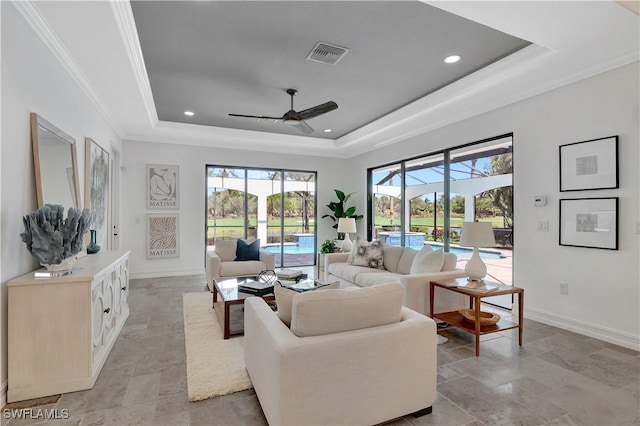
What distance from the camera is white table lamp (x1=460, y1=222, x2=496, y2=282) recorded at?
10.5 feet

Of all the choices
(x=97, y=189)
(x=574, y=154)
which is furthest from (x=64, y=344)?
(x=574, y=154)

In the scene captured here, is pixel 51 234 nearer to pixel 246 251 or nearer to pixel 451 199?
pixel 246 251

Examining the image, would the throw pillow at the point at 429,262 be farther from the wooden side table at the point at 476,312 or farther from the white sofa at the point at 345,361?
the white sofa at the point at 345,361

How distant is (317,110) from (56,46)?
252 cm

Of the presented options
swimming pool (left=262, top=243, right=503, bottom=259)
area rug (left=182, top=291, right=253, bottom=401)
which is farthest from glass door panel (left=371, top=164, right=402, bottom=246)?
area rug (left=182, top=291, right=253, bottom=401)

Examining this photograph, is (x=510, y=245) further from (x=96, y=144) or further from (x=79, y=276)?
(x=96, y=144)

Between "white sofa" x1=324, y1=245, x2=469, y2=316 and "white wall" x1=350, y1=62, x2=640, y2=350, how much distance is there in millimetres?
953

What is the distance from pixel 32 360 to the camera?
218 centimetres

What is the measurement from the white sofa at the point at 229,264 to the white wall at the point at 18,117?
243cm

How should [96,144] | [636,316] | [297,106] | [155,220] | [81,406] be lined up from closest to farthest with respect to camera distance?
[81,406] < [636,316] < [96,144] < [297,106] < [155,220]

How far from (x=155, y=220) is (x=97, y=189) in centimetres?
220

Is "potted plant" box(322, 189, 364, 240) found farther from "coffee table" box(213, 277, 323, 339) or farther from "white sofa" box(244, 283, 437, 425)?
"white sofa" box(244, 283, 437, 425)

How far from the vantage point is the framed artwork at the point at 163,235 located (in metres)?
6.27

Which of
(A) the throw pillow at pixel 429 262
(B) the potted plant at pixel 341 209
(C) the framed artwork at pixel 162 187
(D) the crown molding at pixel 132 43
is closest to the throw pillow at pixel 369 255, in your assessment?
(A) the throw pillow at pixel 429 262
